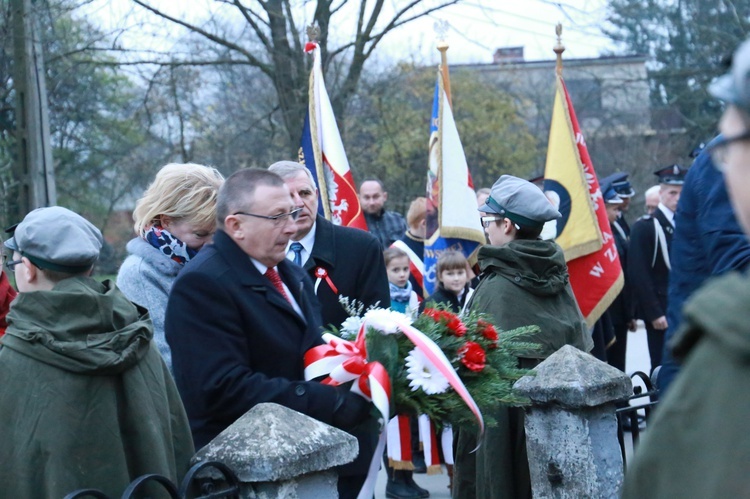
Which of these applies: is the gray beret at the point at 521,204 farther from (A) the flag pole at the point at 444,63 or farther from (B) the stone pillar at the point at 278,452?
(A) the flag pole at the point at 444,63

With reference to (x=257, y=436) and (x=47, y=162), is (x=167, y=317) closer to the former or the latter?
(x=257, y=436)

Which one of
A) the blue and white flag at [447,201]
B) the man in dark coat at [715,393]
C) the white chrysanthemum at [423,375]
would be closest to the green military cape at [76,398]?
the white chrysanthemum at [423,375]

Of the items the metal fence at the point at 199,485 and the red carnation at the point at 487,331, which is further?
the red carnation at the point at 487,331

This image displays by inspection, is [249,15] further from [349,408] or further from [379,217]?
[349,408]

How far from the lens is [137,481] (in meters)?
2.67

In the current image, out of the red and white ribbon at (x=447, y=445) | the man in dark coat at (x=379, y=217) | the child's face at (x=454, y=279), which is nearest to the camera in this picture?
the red and white ribbon at (x=447, y=445)

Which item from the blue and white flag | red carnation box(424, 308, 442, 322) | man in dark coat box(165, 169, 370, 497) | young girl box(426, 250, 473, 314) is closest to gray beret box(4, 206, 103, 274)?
man in dark coat box(165, 169, 370, 497)

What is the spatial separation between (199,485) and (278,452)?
28 cm

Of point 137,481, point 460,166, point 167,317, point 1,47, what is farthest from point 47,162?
point 137,481

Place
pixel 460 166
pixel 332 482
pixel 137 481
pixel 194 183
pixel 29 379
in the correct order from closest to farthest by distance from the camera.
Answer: pixel 137 481, pixel 29 379, pixel 332 482, pixel 194 183, pixel 460 166

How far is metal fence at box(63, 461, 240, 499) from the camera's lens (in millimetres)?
2781

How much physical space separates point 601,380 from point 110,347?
226cm

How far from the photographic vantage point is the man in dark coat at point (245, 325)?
3.16 metres

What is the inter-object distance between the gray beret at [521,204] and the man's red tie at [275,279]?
4.95 ft
